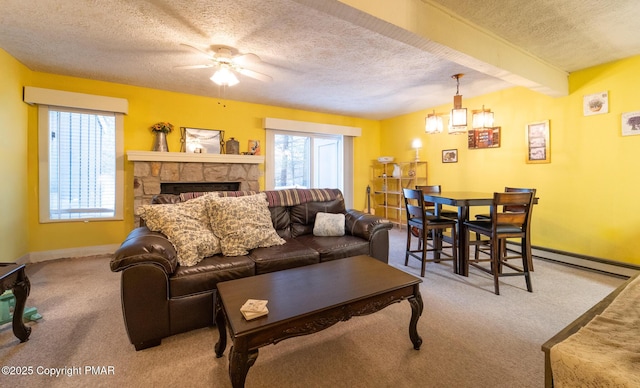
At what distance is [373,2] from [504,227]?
2319 millimetres

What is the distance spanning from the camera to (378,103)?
14.9 feet

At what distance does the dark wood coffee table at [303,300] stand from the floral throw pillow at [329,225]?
91 cm

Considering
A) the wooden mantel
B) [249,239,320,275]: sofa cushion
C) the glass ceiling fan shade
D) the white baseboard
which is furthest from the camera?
the wooden mantel

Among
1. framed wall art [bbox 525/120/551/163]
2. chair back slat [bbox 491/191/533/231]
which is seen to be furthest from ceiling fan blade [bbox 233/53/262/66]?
framed wall art [bbox 525/120/551/163]

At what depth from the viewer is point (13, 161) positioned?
115 inches

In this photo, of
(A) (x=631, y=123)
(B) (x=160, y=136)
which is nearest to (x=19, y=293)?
(B) (x=160, y=136)

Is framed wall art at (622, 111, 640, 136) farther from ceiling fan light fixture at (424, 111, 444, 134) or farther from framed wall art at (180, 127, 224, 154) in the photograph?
framed wall art at (180, 127, 224, 154)

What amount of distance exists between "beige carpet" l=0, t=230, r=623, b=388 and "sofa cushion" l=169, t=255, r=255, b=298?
35 centimetres

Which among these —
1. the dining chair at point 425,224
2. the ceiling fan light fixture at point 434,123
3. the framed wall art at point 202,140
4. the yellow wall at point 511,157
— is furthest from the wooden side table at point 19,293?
the ceiling fan light fixture at point 434,123

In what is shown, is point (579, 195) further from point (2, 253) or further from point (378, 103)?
point (2, 253)

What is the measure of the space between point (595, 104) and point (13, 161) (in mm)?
6790

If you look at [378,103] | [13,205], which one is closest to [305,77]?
[378,103]

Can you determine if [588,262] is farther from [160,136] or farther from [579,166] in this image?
[160,136]

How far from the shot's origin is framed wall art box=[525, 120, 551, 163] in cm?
341
